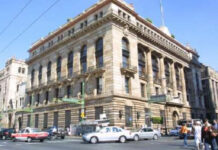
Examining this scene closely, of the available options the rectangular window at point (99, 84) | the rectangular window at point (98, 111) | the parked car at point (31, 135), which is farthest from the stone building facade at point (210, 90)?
the parked car at point (31, 135)

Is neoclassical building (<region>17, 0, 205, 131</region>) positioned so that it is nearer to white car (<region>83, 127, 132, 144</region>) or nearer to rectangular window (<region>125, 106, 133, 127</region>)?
rectangular window (<region>125, 106, 133, 127</region>)

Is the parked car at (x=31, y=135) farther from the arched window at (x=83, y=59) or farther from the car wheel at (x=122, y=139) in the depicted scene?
the arched window at (x=83, y=59)

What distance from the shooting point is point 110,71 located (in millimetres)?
34531

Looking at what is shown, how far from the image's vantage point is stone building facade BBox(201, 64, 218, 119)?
2653 inches

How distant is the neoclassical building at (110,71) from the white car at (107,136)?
9742 millimetres

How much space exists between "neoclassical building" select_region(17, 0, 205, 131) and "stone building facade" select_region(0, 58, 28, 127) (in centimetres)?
1273

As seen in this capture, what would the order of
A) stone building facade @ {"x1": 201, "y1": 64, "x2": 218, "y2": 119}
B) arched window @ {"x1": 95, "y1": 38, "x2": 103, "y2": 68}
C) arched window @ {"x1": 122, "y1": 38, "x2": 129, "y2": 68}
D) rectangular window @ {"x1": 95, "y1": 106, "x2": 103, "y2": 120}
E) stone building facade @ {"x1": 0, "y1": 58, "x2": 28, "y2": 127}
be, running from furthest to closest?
stone building facade @ {"x1": 0, "y1": 58, "x2": 28, "y2": 127}, stone building facade @ {"x1": 201, "y1": 64, "x2": 218, "y2": 119}, arched window @ {"x1": 122, "y1": 38, "x2": 129, "y2": 68}, arched window @ {"x1": 95, "y1": 38, "x2": 103, "y2": 68}, rectangular window @ {"x1": 95, "y1": 106, "x2": 103, "y2": 120}

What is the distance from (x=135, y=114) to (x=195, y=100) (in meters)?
29.4

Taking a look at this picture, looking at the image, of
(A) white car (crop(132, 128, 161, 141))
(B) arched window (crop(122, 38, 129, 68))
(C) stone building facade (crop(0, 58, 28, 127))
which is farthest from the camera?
(C) stone building facade (crop(0, 58, 28, 127))

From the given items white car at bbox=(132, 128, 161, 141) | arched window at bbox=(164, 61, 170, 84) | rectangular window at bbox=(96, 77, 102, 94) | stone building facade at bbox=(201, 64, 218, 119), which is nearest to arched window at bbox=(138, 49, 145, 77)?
rectangular window at bbox=(96, 77, 102, 94)

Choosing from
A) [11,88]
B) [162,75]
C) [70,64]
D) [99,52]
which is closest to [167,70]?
[162,75]

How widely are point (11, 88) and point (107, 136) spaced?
58.7 m

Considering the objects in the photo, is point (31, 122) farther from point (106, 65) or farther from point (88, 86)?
point (106, 65)

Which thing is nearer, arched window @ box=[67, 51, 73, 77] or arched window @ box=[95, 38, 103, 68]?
arched window @ box=[95, 38, 103, 68]
